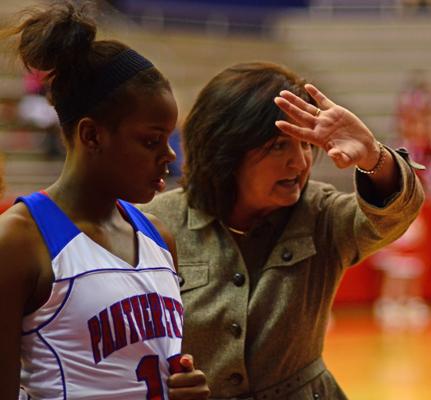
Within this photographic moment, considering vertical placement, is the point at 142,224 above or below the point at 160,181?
below

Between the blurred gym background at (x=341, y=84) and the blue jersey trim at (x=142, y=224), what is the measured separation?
5323 mm

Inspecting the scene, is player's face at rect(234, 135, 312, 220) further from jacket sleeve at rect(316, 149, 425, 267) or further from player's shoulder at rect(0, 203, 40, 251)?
player's shoulder at rect(0, 203, 40, 251)

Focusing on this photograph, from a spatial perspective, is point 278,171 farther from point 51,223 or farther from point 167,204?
point 51,223

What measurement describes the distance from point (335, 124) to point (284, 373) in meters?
0.73

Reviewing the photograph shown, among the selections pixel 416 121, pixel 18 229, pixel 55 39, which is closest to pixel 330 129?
pixel 55 39

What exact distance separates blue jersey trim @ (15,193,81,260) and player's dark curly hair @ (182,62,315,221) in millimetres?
852

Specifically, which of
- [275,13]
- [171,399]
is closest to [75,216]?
[171,399]

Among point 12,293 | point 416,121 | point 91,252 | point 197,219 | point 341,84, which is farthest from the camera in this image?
point 341,84

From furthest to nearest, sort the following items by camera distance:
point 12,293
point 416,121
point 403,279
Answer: point 416,121 < point 403,279 < point 12,293

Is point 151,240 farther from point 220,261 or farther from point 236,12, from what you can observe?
point 236,12

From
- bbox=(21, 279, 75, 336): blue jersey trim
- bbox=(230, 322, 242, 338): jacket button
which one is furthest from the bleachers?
bbox=(21, 279, 75, 336): blue jersey trim

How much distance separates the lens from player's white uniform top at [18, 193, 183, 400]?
6.34 ft

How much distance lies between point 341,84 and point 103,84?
1319cm

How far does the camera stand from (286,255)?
8.96 feet
